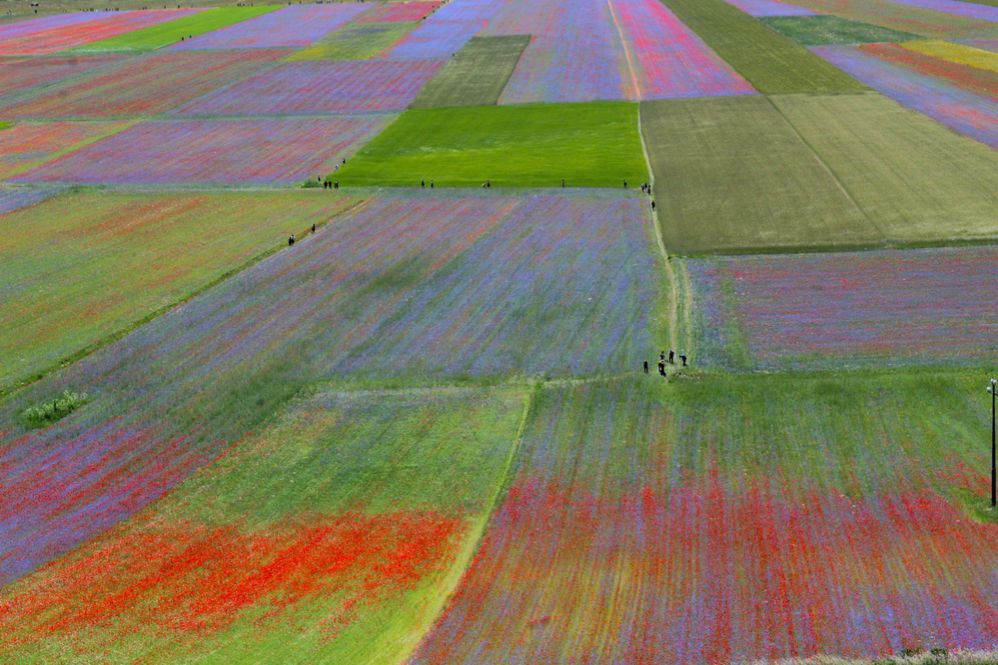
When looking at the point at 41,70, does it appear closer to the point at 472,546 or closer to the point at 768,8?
the point at 768,8

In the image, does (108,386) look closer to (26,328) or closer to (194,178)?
(26,328)

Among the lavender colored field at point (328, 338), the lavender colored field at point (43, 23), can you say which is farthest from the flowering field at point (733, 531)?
the lavender colored field at point (43, 23)

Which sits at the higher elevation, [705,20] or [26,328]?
[705,20]

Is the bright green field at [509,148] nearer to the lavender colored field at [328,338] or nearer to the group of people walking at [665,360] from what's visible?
the lavender colored field at [328,338]

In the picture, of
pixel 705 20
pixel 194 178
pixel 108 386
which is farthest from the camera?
pixel 705 20

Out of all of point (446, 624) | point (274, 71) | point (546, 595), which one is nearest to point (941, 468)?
point (546, 595)

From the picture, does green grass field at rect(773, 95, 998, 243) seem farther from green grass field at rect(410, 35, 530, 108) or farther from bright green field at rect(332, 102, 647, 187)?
green grass field at rect(410, 35, 530, 108)

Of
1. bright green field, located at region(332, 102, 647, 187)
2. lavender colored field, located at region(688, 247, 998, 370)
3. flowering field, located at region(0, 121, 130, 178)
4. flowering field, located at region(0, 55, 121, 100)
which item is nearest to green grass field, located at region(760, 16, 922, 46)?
bright green field, located at region(332, 102, 647, 187)
